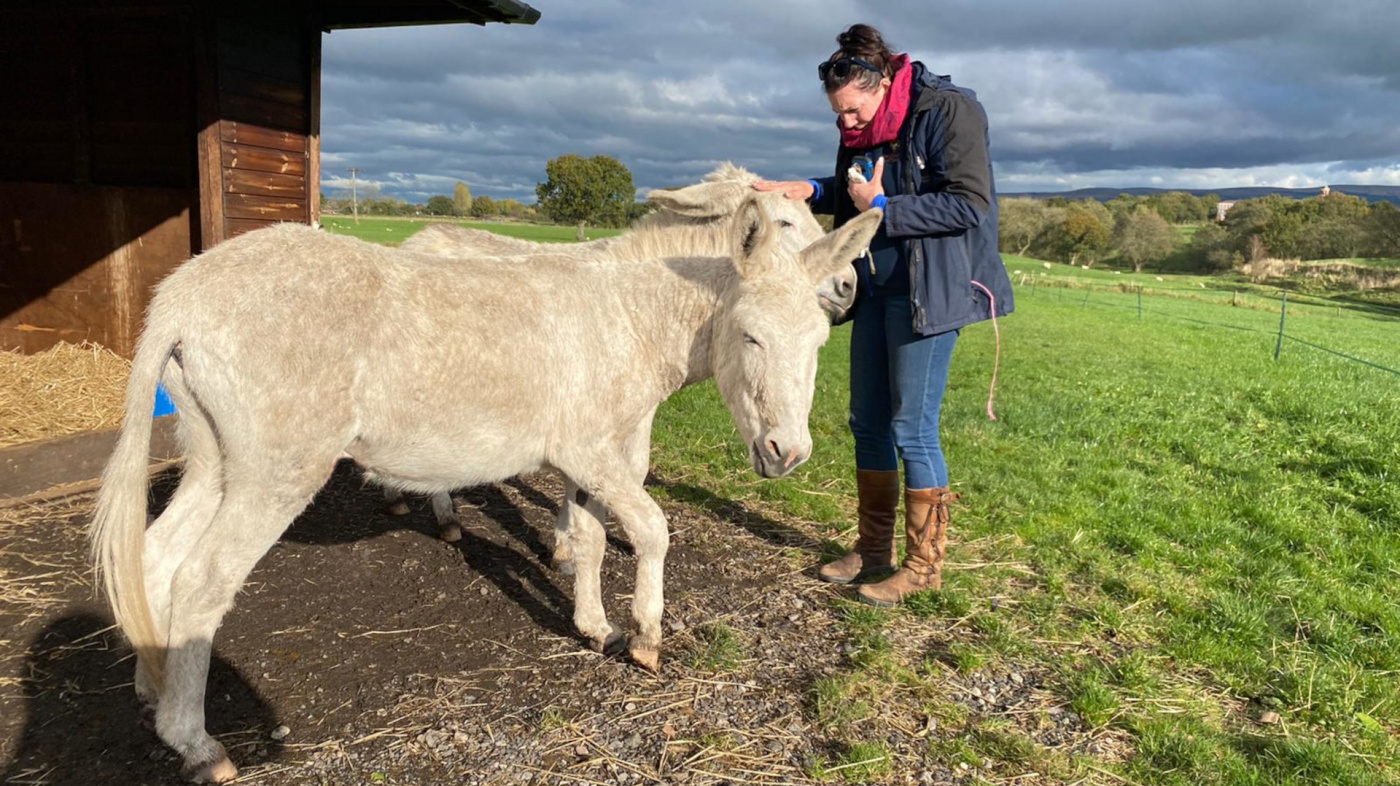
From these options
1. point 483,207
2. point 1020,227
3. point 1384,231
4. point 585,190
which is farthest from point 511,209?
point 1384,231

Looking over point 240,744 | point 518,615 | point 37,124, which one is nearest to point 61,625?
point 240,744

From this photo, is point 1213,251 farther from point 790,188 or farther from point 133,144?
point 133,144

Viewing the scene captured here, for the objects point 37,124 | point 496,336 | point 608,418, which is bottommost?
point 608,418

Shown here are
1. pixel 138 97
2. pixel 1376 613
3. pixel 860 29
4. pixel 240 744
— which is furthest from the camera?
pixel 138 97

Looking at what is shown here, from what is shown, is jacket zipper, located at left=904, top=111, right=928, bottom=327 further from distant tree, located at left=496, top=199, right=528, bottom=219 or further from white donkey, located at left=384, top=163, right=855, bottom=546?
distant tree, located at left=496, top=199, right=528, bottom=219

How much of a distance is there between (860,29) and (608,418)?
2.54 meters

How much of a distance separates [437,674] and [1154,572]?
4.57 meters

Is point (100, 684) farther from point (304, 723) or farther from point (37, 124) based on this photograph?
point (37, 124)

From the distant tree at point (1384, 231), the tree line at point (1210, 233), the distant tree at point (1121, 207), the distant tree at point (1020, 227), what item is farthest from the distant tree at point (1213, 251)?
the distant tree at point (1020, 227)

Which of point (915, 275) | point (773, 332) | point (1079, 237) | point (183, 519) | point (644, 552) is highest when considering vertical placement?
point (1079, 237)

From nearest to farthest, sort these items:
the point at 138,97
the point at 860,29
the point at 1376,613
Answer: the point at 860,29, the point at 1376,613, the point at 138,97

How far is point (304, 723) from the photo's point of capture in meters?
3.31

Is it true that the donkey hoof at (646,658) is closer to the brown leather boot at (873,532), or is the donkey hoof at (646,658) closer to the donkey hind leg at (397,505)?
the brown leather boot at (873,532)

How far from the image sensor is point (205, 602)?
9.74 feet
